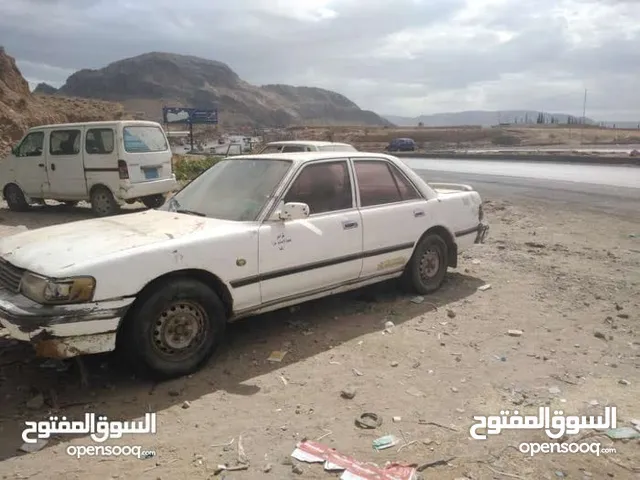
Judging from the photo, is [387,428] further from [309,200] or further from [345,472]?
[309,200]

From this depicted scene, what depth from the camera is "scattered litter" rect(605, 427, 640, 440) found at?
3.25m

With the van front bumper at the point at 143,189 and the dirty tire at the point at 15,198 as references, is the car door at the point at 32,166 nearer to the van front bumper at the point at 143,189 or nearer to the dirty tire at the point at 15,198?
the dirty tire at the point at 15,198

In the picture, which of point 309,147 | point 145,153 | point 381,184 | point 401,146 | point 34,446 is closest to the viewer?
point 34,446

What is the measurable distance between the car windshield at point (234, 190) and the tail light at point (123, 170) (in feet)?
18.6

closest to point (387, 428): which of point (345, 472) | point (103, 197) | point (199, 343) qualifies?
point (345, 472)

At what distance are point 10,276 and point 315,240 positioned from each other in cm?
227

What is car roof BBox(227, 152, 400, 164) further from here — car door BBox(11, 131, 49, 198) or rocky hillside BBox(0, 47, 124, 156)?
rocky hillside BBox(0, 47, 124, 156)

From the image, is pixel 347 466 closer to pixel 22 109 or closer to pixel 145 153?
pixel 145 153

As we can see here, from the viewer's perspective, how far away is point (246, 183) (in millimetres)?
4809

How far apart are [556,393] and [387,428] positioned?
Answer: 129 cm

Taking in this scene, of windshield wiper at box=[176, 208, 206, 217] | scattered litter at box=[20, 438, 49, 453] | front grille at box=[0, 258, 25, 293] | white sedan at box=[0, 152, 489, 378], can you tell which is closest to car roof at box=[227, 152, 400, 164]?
white sedan at box=[0, 152, 489, 378]

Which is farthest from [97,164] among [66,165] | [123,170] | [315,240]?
[315,240]

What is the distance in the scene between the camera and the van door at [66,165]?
10.9 meters

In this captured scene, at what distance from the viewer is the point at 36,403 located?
3574 mm
